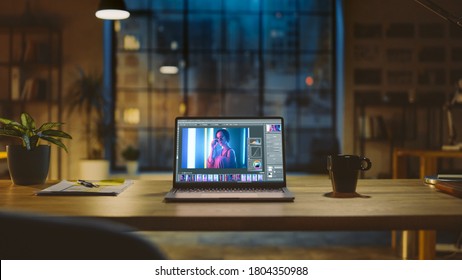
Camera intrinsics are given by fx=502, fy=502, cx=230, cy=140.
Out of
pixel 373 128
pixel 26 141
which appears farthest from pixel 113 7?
pixel 373 128

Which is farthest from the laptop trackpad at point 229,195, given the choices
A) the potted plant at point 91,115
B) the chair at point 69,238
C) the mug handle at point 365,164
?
the potted plant at point 91,115

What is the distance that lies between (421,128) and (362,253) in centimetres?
327

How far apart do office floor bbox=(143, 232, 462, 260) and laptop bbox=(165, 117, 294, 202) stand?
1.86 meters

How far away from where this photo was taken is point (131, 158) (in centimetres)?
633

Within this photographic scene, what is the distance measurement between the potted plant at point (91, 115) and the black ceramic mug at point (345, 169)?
4.67 metres

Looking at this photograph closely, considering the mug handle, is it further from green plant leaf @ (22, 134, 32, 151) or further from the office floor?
the office floor

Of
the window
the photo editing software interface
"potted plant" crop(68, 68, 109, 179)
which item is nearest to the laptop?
the photo editing software interface

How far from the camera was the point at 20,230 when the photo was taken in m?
0.47

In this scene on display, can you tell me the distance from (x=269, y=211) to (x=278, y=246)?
274cm

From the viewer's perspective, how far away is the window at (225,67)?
671cm

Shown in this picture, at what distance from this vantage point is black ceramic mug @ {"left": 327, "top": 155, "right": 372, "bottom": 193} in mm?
1543

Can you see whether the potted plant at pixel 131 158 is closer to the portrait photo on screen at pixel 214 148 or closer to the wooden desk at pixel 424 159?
the wooden desk at pixel 424 159
